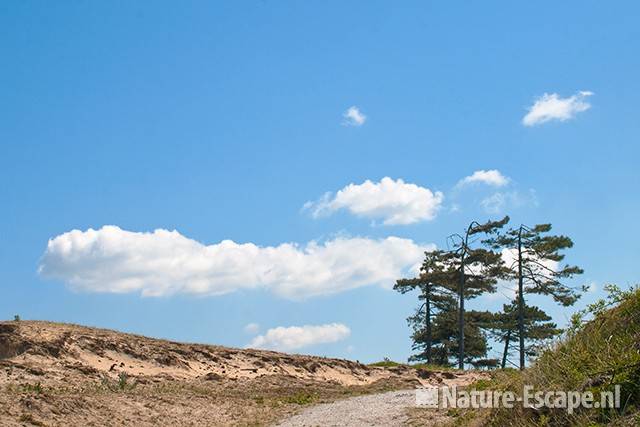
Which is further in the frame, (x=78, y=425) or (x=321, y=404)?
(x=321, y=404)

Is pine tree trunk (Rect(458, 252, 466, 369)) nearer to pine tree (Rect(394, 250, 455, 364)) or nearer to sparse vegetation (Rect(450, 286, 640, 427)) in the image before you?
pine tree (Rect(394, 250, 455, 364))

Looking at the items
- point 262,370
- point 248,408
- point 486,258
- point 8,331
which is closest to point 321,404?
point 248,408

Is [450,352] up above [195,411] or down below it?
above

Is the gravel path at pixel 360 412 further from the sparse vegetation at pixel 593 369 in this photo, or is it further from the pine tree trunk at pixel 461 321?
the pine tree trunk at pixel 461 321

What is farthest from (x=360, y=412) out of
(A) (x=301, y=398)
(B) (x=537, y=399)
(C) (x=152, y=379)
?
(B) (x=537, y=399)

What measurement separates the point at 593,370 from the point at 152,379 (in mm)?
16108

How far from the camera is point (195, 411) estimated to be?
21406 mm

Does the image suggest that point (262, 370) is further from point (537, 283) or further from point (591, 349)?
point (537, 283)

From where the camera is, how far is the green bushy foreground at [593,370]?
11.6 meters

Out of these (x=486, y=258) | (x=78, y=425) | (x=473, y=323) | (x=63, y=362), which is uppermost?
(x=486, y=258)

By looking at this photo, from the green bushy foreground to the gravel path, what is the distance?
3981mm

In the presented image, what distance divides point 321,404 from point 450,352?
3256 cm

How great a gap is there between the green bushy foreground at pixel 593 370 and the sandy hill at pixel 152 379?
895 centimetres

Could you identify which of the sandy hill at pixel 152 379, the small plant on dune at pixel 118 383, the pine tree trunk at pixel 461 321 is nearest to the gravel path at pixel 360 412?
the sandy hill at pixel 152 379
